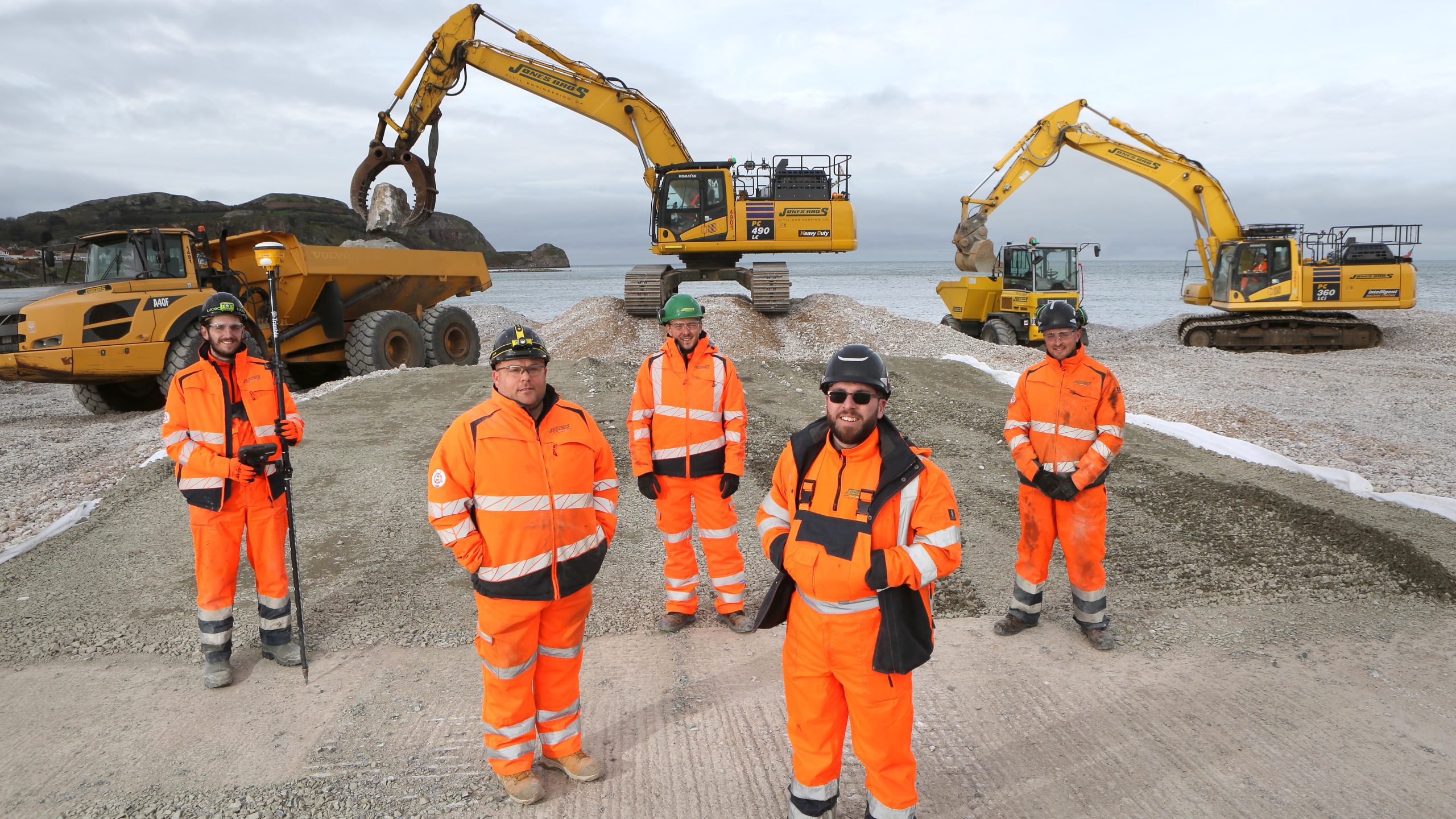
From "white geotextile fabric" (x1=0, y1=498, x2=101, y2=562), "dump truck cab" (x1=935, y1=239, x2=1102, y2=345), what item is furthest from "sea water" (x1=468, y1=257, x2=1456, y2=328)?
"white geotextile fabric" (x1=0, y1=498, x2=101, y2=562)

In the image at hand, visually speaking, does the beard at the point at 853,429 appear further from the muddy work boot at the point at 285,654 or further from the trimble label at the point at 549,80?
the trimble label at the point at 549,80

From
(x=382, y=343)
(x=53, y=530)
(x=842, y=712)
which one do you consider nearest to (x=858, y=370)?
(x=842, y=712)

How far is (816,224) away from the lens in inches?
697

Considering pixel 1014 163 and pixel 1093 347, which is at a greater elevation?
pixel 1014 163

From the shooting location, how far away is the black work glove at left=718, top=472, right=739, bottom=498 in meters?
4.75

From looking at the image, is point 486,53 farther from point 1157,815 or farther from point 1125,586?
point 1157,815

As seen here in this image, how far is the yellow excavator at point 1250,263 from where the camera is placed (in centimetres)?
1838

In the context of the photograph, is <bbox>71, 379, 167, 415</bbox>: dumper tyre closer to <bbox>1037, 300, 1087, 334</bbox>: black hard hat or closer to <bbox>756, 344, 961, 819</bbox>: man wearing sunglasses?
<bbox>1037, 300, 1087, 334</bbox>: black hard hat

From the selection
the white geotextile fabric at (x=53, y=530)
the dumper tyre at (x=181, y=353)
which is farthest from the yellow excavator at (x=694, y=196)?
the white geotextile fabric at (x=53, y=530)

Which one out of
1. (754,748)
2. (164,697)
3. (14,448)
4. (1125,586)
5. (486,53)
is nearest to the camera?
(754,748)

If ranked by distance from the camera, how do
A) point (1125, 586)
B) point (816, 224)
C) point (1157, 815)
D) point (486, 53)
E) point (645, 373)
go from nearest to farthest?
point (1157, 815) → point (645, 373) → point (1125, 586) → point (486, 53) → point (816, 224)

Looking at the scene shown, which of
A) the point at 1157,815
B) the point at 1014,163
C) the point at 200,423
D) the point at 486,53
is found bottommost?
the point at 1157,815

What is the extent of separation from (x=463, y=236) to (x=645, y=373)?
79.8 meters

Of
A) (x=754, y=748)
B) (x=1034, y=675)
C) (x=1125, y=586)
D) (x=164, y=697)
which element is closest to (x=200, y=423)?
(x=164, y=697)
